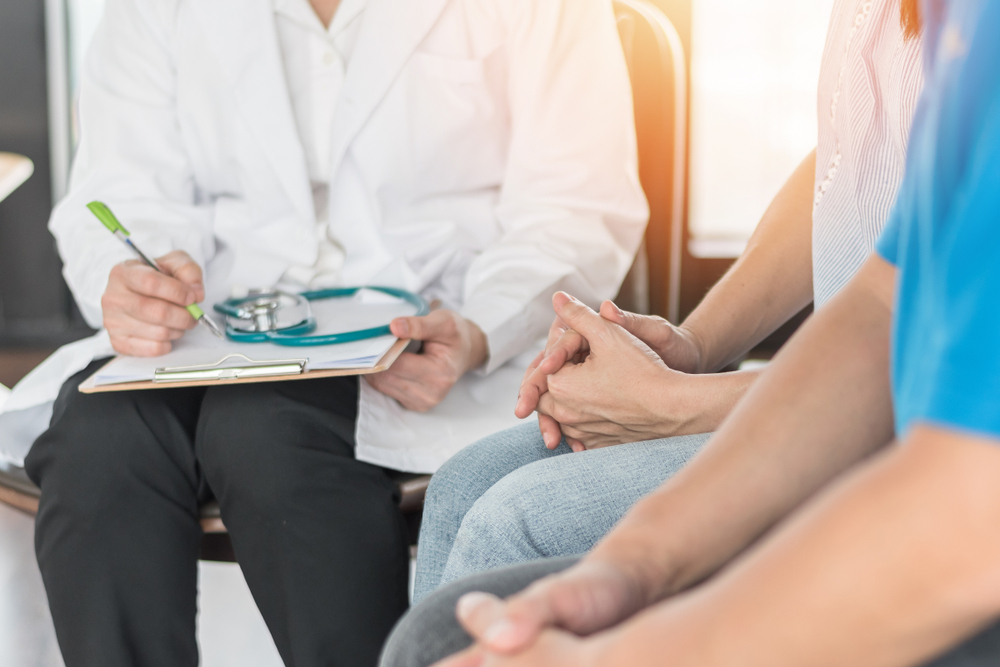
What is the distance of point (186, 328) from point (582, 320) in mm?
449

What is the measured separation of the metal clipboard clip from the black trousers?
79mm

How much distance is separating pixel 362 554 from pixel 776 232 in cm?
51

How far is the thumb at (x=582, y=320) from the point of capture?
2.55 ft

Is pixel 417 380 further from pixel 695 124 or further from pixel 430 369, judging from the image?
pixel 695 124

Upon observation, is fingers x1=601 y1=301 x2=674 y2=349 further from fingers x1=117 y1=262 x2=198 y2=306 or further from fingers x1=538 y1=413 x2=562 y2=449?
fingers x1=117 y1=262 x2=198 y2=306

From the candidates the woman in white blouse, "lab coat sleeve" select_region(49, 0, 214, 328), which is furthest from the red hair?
"lab coat sleeve" select_region(49, 0, 214, 328)

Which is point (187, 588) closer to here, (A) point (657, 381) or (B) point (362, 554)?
(B) point (362, 554)

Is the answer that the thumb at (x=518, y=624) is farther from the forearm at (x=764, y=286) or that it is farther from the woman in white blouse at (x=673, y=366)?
the forearm at (x=764, y=286)

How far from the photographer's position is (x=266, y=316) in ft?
3.05

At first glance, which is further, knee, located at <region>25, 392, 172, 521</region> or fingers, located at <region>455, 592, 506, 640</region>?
knee, located at <region>25, 392, 172, 521</region>

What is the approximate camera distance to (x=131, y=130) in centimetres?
115

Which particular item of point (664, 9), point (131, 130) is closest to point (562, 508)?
point (131, 130)

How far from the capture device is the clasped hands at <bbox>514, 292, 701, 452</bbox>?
29.2 inches

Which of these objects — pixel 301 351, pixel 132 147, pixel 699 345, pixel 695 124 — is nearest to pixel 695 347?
pixel 699 345
